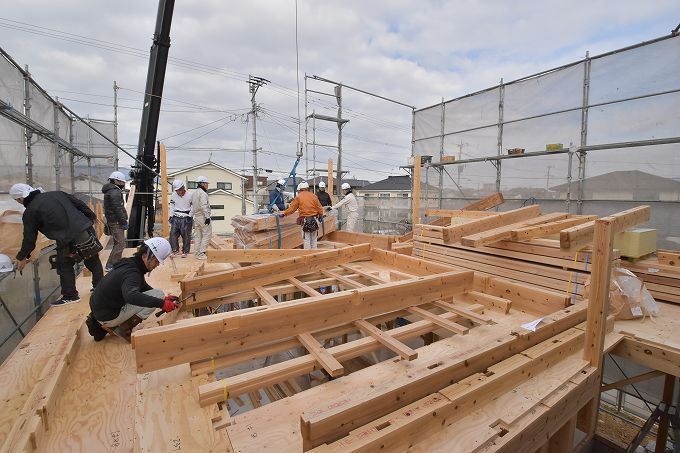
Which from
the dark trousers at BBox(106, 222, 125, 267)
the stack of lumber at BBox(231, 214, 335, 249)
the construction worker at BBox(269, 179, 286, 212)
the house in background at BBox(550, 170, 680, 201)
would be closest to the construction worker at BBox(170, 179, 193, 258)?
the stack of lumber at BBox(231, 214, 335, 249)

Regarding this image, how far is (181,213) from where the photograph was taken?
7.53 metres

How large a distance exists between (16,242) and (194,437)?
443 centimetres

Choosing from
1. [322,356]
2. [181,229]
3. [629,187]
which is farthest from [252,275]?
[629,187]

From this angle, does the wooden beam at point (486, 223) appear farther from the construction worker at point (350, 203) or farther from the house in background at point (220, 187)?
the house in background at point (220, 187)

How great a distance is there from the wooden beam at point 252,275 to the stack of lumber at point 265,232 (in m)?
2.26

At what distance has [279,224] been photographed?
25.4 feet

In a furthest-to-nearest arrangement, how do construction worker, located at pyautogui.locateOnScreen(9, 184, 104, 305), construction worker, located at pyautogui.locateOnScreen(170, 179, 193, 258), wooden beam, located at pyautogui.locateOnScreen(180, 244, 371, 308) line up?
construction worker, located at pyautogui.locateOnScreen(170, 179, 193, 258) → wooden beam, located at pyautogui.locateOnScreen(180, 244, 371, 308) → construction worker, located at pyautogui.locateOnScreen(9, 184, 104, 305)

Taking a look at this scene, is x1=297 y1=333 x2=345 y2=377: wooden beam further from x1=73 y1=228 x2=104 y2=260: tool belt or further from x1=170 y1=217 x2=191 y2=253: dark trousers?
x1=170 y1=217 x2=191 y2=253: dark trousers

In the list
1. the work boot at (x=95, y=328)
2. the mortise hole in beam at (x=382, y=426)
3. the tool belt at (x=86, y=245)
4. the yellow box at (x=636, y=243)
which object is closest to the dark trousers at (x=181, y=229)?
the tool belt at (x=86, y=245)

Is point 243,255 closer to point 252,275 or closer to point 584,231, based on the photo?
point 252,275

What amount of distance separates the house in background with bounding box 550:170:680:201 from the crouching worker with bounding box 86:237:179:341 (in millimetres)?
9849

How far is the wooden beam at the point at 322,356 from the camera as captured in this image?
2.57 meters

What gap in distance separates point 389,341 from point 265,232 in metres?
5.08

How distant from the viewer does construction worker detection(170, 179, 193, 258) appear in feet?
24.2
